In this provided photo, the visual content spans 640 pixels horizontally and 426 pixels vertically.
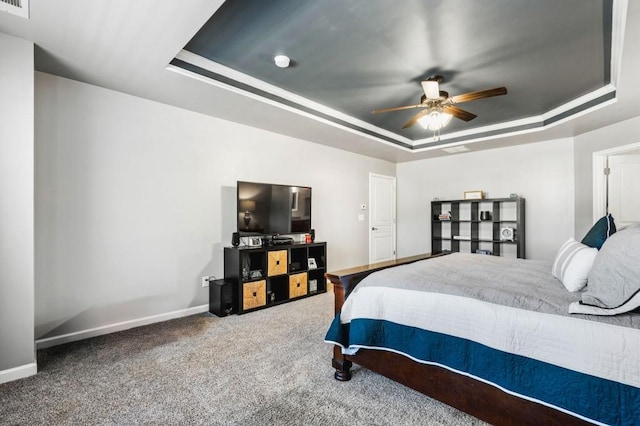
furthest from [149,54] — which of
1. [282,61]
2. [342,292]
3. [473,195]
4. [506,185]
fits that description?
[506,185]

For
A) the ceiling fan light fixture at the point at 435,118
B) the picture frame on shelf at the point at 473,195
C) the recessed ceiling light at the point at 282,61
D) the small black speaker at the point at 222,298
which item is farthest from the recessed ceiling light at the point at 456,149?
the small black speaker at the point at 222,298

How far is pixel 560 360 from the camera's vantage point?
1.39m

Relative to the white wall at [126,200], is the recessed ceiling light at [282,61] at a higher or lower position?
higher

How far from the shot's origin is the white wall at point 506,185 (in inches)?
187

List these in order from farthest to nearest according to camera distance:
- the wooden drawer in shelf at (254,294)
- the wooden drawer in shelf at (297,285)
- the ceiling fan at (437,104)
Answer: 1. the wooden drawer in shelf at (297,285)
2. the wooden drawer in shelf at (254,294)
3. the ceiling fan at (437,104)

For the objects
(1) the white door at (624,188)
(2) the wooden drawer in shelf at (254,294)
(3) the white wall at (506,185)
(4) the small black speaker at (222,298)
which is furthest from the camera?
(3) the white wall at (506,185)

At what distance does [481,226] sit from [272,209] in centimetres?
372

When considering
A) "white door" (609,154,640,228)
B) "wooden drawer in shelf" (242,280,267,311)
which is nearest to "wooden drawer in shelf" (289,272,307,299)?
"wooden drawer in shelf" (242,280,267,311)

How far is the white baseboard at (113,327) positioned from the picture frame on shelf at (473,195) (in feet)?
14.7

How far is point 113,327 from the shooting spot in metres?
3.06

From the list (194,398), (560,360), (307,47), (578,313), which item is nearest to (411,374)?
(560,360)

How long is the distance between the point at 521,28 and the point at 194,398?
3.47m

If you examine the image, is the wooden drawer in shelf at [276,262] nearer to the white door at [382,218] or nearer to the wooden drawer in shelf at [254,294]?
the wooden drawer in shelf at [254,294]

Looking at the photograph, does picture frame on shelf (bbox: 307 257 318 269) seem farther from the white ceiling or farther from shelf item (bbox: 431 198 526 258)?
shelf item (bbox: 431 198 526 258)
